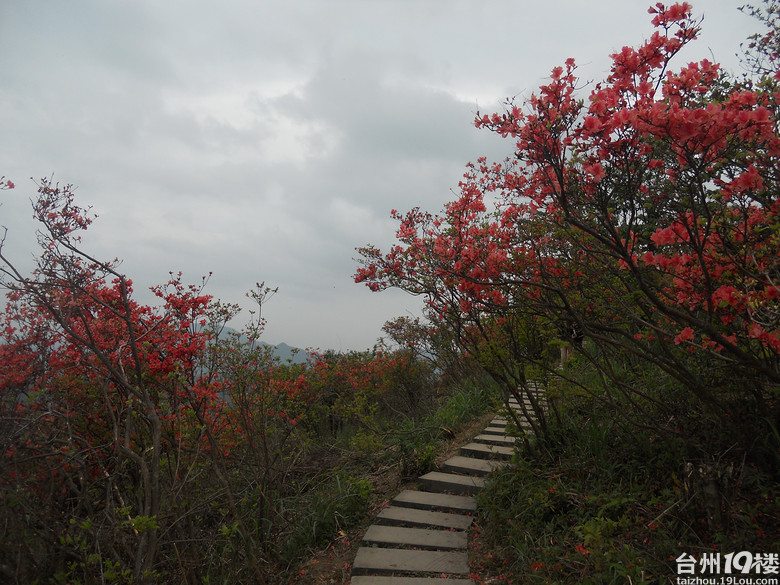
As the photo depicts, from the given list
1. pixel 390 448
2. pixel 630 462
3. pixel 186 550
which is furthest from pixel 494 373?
pixel 186 550

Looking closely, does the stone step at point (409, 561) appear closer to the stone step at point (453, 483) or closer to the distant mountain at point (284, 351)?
the stone step at point (453, 483)

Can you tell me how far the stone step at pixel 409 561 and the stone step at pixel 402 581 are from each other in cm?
7

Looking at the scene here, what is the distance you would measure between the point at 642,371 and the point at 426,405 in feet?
13.8

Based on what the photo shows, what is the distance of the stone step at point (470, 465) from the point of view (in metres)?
4.24

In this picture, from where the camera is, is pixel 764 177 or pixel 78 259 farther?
pixel 78 259

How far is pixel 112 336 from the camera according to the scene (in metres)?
4.94

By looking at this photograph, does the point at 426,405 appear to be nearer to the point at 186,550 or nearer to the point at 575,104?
the point at 186,550

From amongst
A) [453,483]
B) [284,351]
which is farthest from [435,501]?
[284,351]

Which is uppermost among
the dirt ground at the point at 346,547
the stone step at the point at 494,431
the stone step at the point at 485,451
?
the stone step at the point at 494,431

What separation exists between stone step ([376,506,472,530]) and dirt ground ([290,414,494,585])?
0.21 m

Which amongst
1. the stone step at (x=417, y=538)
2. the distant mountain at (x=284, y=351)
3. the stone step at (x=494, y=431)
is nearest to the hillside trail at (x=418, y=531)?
the stone step at (x=417, y=538)

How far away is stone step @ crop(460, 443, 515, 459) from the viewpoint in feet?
14.4

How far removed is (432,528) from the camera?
11.8 feet

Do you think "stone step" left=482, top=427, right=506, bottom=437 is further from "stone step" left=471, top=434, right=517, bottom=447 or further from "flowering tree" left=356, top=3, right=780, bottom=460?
"flowering tree" left=356, top=3, right=780, bottom=460
